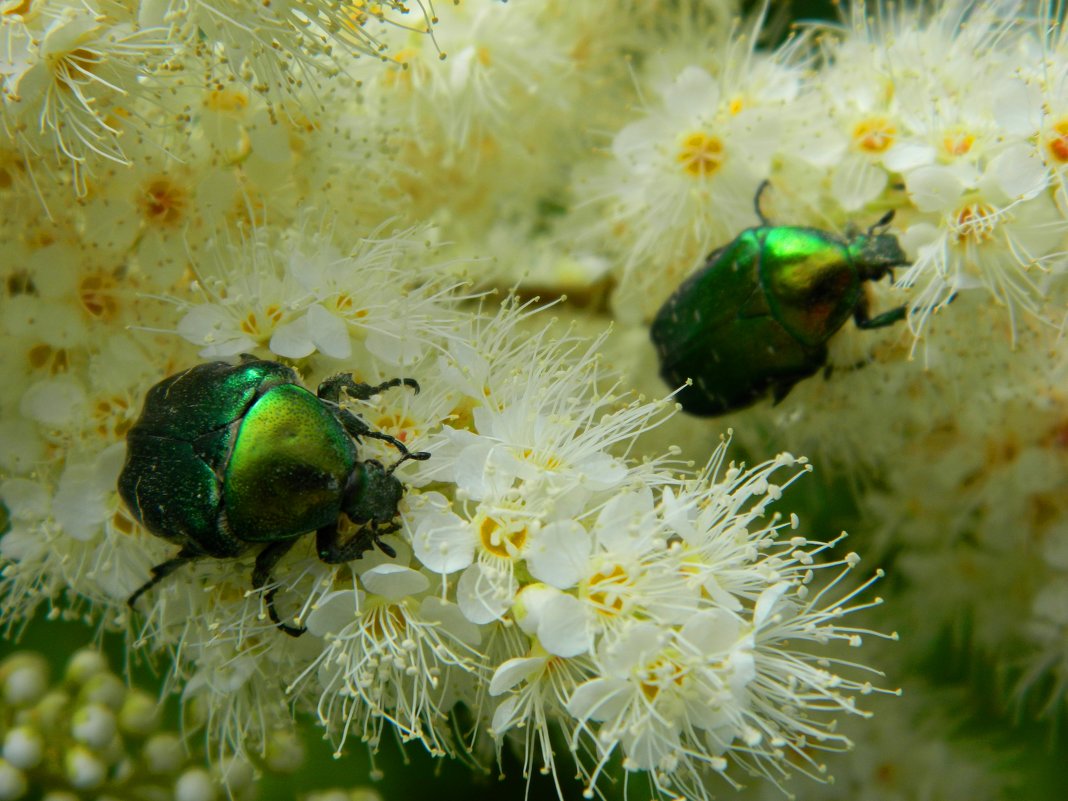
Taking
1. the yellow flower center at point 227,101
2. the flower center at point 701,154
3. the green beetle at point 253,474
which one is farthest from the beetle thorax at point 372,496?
the flower center at point 701,154

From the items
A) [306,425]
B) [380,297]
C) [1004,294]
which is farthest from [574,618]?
[1004,294]

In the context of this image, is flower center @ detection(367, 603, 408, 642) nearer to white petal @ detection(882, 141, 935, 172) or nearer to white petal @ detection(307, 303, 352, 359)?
white petal @ detection(307, 303, 352, 359)

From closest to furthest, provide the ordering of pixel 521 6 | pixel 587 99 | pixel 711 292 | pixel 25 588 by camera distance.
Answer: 1. pixel 25 588
2. pixel 711 292
3. pixel 521 6
4. pixel 587 99

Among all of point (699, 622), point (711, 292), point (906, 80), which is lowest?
point (699, 622)

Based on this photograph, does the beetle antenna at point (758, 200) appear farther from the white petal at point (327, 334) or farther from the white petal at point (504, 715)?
the white petal at point (504, 715)

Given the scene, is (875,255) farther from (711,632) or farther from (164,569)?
(164,569)

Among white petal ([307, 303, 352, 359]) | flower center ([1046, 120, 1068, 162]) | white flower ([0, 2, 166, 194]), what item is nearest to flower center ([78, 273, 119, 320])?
white flower ([0, 2, 166, 194])

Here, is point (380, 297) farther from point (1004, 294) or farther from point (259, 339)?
point (1004, 294)
